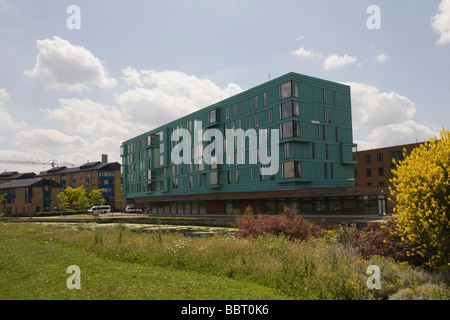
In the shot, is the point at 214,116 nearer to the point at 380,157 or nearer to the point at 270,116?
the point at 270,116

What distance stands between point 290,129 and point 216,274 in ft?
117

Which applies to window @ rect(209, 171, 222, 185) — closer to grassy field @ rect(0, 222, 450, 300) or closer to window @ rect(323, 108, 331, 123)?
window @ rect(323, 108, 331, 123)

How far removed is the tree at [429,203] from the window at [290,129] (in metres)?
34.2

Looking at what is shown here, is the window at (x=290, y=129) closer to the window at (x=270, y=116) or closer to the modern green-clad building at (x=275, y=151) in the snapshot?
the modern green-clad building at (x=275, y=151)

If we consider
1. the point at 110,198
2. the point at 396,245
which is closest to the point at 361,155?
the point at 396,245

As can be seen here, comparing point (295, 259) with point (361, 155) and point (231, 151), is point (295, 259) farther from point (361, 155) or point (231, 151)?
point (361, 155)

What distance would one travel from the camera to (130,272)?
1159cm

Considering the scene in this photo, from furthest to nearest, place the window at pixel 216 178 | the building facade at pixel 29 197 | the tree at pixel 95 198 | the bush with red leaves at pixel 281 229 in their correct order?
the building facade at pixel 29 197 < the tree at pixel 95 198 < the window at pixel 216 178 < the bush with red leaves at pixel 281 229

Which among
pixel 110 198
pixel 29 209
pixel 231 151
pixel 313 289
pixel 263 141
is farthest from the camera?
pixel 110 198

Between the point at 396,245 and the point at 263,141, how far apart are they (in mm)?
38048

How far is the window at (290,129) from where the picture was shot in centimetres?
4497

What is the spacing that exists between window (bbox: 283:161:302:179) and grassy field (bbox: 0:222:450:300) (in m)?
30.2

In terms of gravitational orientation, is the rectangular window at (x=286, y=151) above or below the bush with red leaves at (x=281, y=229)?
above

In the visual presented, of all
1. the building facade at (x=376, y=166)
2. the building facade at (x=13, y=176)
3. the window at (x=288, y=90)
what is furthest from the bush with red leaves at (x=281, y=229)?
the building facade at (x=13, y=176)
